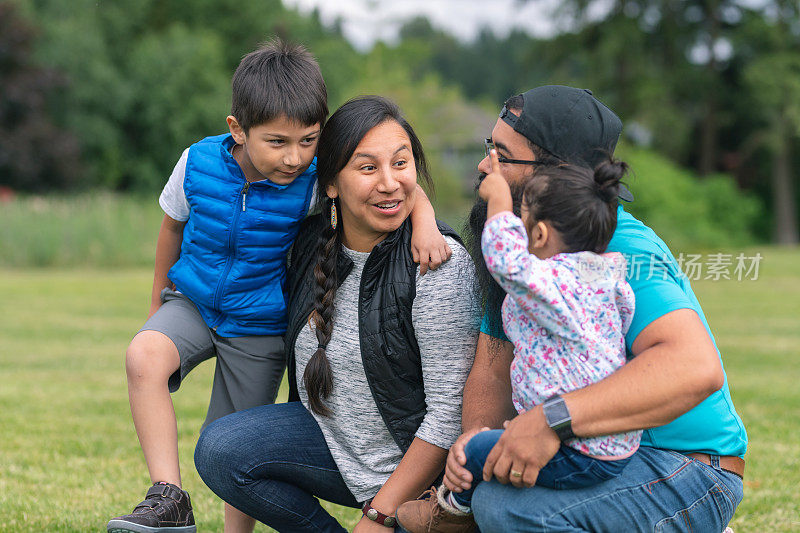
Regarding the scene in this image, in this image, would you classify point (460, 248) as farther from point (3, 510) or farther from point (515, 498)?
point (3, 510)

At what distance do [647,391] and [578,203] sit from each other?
50 cm

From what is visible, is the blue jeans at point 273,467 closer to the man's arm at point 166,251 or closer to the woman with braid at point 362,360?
the woman with braid at point 362,360

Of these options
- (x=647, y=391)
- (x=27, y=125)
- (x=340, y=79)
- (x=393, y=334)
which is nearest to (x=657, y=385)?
(x=647, y=391)

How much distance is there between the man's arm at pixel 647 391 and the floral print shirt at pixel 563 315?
0.05 metres

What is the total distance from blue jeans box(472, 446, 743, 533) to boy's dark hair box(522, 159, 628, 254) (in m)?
0.62

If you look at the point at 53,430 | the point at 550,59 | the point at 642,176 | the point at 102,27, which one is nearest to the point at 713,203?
the point at 642,176

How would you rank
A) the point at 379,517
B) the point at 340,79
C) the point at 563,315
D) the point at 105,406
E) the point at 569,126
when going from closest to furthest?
the point at 563,315, the point at 569,126, the point at 379,517, the point at 105,406, the point at 340,79

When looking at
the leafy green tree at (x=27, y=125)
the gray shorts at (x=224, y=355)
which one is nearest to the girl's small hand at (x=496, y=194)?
the gray shorts at (x=224, y=355)

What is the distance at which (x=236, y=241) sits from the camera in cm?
313

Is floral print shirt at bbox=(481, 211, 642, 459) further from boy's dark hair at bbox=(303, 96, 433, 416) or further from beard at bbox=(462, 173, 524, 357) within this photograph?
boy's dark hair at bbox=(303, 96, 433, 416)

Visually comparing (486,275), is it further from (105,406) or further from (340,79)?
(340,79)

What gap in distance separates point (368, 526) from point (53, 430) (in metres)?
3.68

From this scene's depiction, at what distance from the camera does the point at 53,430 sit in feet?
18.7

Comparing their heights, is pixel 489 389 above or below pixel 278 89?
below
